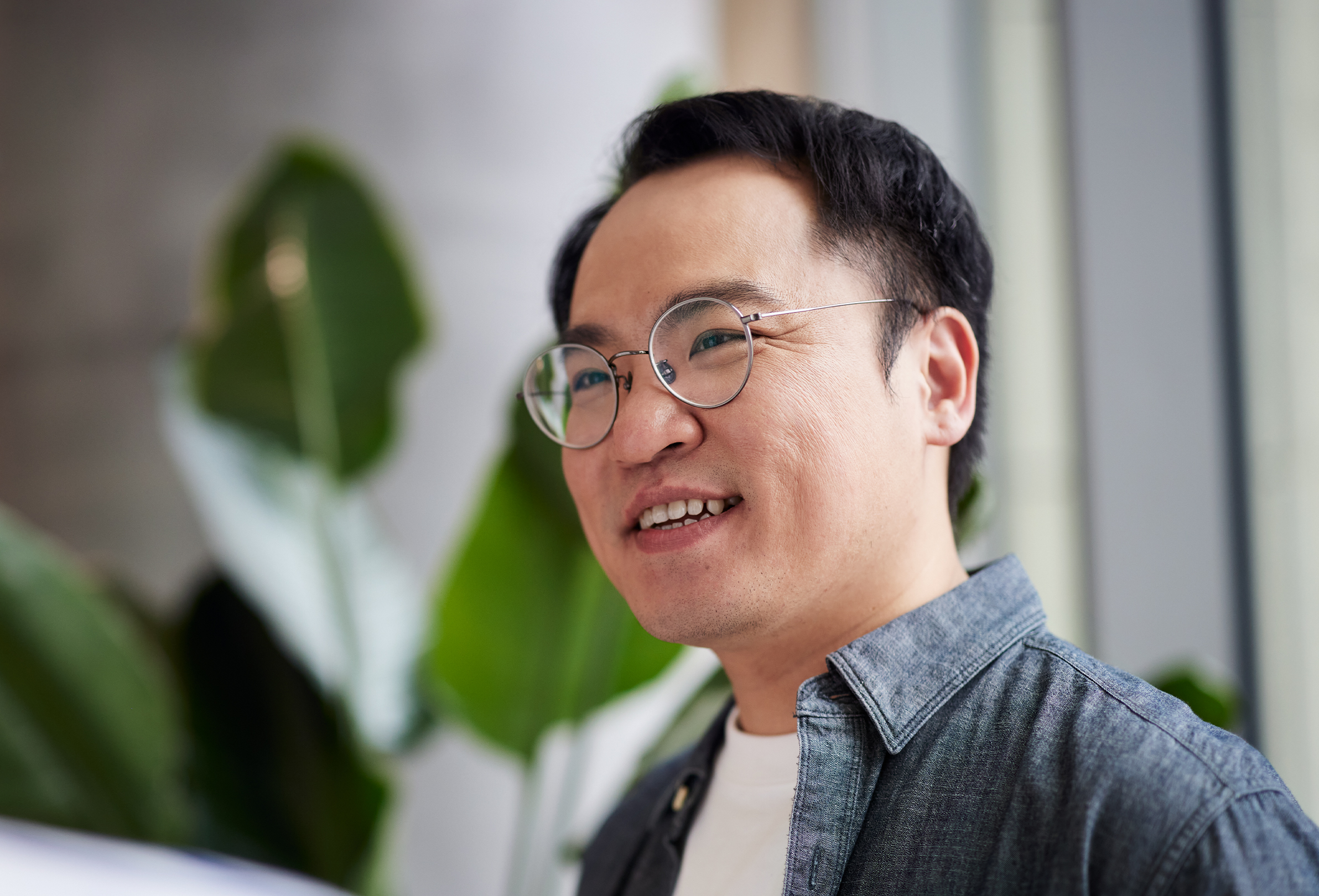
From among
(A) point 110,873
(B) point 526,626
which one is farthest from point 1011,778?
(B) point 526,626

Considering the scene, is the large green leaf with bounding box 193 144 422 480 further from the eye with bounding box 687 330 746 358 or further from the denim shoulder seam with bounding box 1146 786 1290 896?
the denim shoulder seam with bounding box 1146 786 1290 896

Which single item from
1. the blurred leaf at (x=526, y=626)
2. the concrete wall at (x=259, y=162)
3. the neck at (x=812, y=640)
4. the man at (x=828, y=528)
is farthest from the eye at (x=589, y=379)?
the concrete wall at (x=259, y=162)

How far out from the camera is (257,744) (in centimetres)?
177

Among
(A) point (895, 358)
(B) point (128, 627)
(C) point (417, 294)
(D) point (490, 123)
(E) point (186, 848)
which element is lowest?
(E) point (186, 848)

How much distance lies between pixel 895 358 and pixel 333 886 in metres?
1.45

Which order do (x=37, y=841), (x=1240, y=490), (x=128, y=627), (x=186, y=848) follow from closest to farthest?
1. (x=37, y=841)
2. (x=1240, y=490)
3. (x=186, y=848)
4. (x=128, y=627)

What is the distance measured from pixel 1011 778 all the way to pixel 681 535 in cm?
27

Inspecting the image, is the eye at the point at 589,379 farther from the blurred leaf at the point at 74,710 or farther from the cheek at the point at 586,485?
the blurred leaf at the point at 74,710

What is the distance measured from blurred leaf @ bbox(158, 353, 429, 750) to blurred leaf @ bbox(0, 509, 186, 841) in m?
0.22

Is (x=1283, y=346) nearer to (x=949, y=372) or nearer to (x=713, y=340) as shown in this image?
(x=949, y=372)

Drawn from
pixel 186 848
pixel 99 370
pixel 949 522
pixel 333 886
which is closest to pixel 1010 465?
pixel 949 522

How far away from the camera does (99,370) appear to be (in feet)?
7.93

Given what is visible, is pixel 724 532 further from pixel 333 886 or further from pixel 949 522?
pixel 333 886

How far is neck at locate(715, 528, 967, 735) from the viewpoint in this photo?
2.49ft
